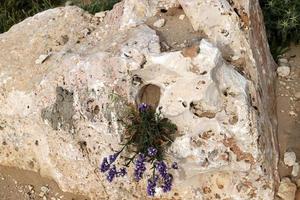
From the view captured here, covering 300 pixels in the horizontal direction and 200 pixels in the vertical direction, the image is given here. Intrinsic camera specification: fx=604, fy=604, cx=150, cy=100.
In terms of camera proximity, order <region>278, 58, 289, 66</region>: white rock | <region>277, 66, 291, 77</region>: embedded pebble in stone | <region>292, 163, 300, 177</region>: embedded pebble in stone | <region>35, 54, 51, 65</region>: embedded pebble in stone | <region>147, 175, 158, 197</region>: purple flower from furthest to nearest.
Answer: <region>278, 58, 289, 66</region>: white rock, <region>277, 66, 291, 77</region>: embedded pebble in stone, <region>35, 54, 51, 65</region>: embedded pebble in stone, <region>292, 163, 300, 177</region>: embedded pebble in stone, <region>147, 175, 158, 197</region>: purple flower

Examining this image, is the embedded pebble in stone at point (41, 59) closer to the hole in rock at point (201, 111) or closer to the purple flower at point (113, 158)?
the purple flower at point (113, 158)

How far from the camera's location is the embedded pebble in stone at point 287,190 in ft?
14.7

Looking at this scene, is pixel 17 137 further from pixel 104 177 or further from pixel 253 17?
pixel 253 17

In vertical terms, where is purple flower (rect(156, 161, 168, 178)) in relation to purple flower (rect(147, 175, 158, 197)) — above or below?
above

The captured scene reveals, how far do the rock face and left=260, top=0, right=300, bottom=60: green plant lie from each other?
458 mm

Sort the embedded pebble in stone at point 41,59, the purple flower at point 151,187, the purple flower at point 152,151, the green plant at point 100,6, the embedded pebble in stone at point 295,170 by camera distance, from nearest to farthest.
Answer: the purple flower at point 152,151 → the purple flower at point 151,187 → the embedded pebble in stone at point 295,170 → the embedded pebble in stone at point 41,59 → the green plant at point 100,6

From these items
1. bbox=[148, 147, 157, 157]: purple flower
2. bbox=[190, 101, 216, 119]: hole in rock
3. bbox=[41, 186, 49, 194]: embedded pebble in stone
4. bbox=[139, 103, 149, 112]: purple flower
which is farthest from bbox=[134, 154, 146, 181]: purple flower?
bbox=[41, 186, 49, 194]: embedded pebble in stone

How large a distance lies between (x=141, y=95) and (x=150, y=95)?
0.21ft

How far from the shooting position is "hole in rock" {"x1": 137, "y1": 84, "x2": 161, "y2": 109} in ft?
13.8

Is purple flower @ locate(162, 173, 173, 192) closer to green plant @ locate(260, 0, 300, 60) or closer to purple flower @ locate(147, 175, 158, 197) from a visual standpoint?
purple flower @ locate(147, 175, 158, 197)

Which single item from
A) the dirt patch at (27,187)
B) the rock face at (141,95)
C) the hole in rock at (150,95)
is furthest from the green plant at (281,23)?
the dirt patch at (27,187)

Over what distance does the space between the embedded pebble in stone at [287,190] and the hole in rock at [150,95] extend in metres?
1.19

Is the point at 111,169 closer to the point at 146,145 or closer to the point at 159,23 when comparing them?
the point at 146,145

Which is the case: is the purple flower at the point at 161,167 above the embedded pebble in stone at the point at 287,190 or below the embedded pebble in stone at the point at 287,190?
above
